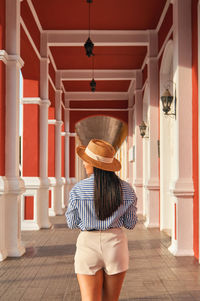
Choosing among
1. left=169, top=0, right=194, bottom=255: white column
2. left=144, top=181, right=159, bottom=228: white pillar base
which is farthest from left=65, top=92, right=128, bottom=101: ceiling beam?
left=169, top=0, right=194, bottom=255: white column

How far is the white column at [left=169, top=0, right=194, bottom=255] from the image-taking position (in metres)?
6.59

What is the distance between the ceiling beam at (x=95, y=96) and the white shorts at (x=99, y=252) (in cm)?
1469

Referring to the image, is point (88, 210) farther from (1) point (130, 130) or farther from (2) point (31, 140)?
(1) point (130, 130)

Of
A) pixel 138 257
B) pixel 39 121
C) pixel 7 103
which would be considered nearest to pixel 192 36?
pixel 7 103

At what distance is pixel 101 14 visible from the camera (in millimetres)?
→ 8828

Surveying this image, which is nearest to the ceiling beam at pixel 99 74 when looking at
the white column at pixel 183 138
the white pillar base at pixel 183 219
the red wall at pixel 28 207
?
the red wall at pixel 28 207

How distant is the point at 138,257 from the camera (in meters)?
6.54

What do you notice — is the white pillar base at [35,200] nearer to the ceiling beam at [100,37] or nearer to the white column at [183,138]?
the ceiling beam at [100,37]

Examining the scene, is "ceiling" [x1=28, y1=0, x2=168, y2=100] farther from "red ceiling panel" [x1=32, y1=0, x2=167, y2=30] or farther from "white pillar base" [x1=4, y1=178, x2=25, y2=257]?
"white pillar base" [x1=4, y1=178, x2=25, y2=257]

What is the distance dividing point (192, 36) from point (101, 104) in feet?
36.7

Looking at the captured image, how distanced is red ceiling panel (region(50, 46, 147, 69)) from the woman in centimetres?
897

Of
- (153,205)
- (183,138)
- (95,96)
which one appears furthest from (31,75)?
(95,96)

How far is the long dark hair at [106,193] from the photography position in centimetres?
252

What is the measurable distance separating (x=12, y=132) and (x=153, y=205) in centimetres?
457
